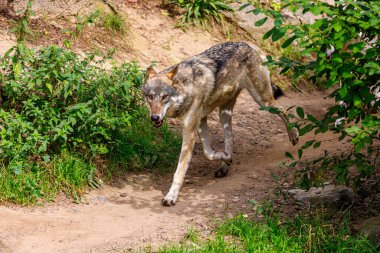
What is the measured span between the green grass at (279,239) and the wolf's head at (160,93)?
1646 mm

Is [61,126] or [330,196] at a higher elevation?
[61,126]

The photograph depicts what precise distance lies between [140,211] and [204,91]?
5.47 feet

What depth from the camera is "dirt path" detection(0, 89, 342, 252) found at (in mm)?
5941

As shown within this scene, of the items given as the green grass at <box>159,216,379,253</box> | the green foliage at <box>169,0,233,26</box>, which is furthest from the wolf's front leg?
the green foliage at <box>169,0,233,26</box>

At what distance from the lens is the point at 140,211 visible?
695 centimetres

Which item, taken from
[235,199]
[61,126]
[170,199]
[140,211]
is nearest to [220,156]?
[235,199]

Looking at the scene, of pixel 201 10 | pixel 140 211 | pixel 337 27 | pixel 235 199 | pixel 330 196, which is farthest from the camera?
pixel 201 10

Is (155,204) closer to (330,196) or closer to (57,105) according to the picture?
(57,105)

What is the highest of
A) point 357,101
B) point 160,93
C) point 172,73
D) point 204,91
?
point 357,101

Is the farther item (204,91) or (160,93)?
(204,91)

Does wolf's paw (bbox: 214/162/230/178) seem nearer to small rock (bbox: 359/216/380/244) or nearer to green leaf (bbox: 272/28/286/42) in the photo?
small rock (bbox: 359/216/380/244)

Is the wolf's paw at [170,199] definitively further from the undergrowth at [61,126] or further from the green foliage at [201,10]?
the green foliage at [201,10]

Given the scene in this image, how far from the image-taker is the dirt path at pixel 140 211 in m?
5.94

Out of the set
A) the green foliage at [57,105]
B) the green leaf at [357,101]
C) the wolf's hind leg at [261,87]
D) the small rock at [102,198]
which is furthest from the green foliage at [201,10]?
the green leaf at [357,101]
